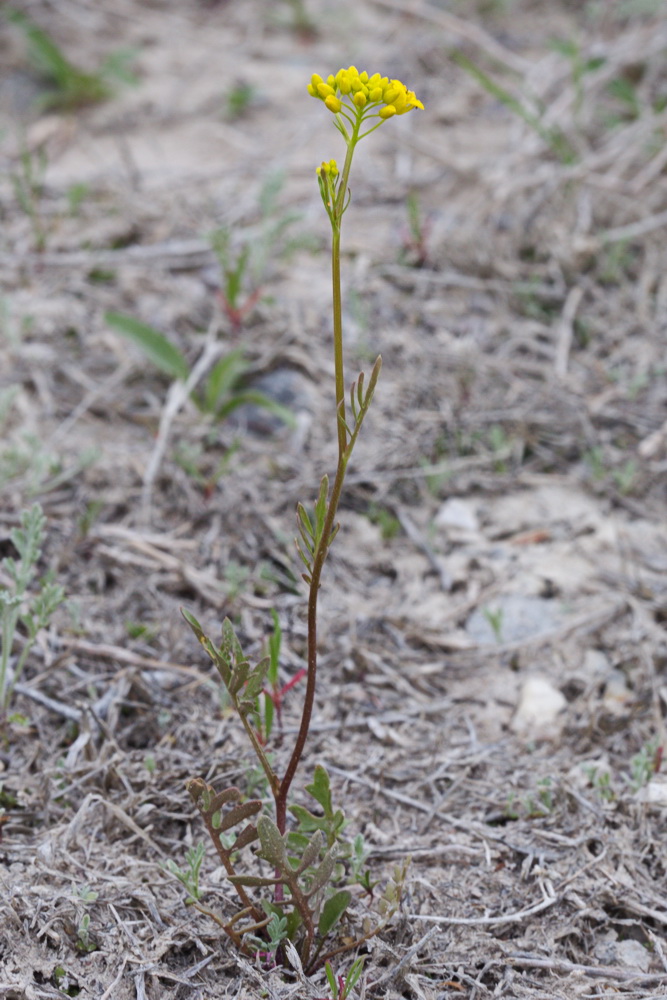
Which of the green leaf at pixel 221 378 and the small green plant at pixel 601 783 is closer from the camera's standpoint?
the small green plant at pixel 601 783

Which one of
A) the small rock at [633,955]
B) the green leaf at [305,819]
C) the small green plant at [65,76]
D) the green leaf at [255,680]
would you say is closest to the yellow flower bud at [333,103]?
the green leaf at [255,680]

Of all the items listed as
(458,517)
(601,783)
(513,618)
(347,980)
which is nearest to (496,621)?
(513,618)

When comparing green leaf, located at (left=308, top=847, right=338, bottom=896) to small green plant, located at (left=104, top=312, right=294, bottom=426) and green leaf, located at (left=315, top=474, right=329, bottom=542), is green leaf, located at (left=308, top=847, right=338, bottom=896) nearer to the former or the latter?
green leaf, located at (left=315, top=474, right=329, bottom=542)

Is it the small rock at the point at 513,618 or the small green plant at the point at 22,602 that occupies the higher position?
the small green plant at the point at 22,602

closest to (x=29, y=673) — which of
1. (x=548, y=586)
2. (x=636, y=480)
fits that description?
(x=548, y=586)

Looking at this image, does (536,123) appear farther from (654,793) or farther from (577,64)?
(654,793)

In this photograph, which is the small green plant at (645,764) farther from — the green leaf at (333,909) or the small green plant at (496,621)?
the green leaf at (333,909)

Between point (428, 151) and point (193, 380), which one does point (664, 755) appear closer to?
point (193, 380)
